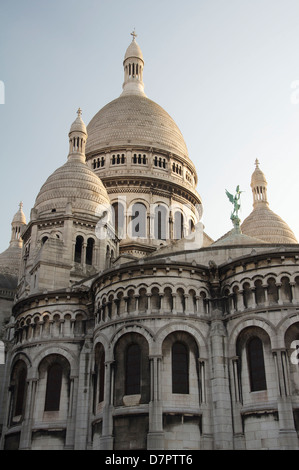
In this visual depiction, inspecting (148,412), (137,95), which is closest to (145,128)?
(137,95)

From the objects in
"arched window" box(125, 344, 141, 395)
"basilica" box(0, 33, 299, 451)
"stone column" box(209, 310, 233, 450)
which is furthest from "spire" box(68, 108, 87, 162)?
"stone column" box(209, 310, 233, 450)

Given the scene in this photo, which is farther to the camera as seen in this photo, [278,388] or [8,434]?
[8,434]

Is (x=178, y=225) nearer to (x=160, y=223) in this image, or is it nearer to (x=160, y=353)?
(x=160, y=223)

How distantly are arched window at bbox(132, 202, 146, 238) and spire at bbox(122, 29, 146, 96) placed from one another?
21.0 meters

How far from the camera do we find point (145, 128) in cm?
6431

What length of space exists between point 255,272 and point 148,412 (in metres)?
9.18

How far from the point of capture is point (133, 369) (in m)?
30.2

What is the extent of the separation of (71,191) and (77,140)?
330 inches

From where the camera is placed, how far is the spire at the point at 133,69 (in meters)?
73.8

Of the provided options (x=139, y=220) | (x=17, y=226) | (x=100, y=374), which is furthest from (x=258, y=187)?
(x=100, y=374)

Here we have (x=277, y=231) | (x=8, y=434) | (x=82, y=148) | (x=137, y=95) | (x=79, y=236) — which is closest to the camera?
(x=8, y=434)

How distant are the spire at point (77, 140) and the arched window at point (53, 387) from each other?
24.9 meters

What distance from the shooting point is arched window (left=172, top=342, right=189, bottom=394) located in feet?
96.0

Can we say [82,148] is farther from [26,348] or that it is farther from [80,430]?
[80,430]
